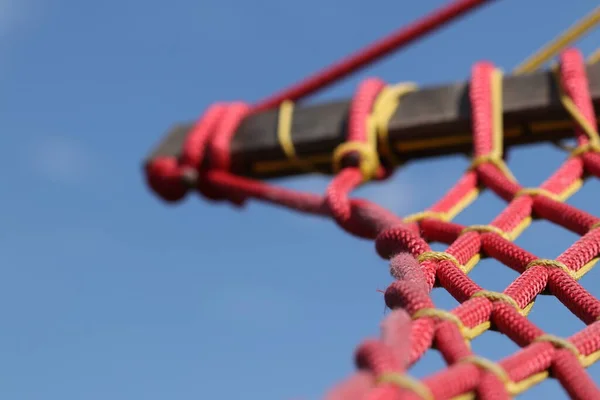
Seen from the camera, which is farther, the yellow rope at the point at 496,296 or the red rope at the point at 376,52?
the red rope at the point at 376,52

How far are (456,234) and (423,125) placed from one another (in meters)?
0.26

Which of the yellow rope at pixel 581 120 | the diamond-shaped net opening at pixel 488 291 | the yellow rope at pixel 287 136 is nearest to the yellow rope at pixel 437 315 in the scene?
the diamond-shaped net opening at pixel 488 291

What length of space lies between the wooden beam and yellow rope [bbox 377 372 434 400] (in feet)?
2.30

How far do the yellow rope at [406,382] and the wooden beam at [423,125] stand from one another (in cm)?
70

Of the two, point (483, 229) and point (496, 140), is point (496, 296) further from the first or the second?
point (496, 140)

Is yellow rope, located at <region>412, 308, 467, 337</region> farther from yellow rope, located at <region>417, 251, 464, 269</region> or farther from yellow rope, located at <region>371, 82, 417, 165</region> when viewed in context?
yellow rope, located at <region>371, 82, 417, 165</region>

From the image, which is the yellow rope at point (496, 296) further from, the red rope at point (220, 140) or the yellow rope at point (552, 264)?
the red rope at point (220, 140)

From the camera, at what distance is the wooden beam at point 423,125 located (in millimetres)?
1190

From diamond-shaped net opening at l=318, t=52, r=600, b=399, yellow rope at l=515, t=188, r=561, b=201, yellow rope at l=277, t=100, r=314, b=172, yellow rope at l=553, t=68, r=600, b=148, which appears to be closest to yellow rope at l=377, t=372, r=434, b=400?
diamond-shaped net opening at l=318, t=52, r=600, b=399

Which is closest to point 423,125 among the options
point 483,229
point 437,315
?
point 483,229

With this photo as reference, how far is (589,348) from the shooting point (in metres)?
0.73

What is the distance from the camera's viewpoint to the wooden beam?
1190 mm

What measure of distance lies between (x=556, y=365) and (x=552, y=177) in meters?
0.45

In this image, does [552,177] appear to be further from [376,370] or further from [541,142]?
[376,370]
